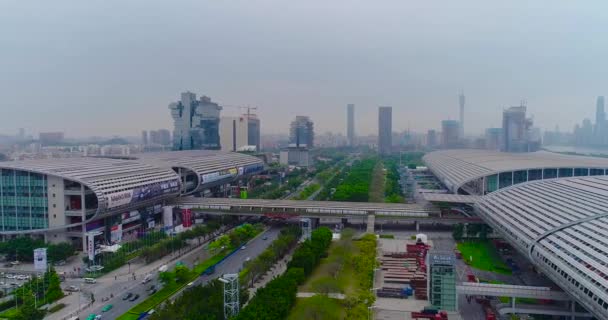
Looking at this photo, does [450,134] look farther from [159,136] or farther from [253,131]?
[159,136]

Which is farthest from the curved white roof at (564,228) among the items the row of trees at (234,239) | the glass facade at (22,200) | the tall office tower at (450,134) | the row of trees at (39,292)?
the tall office tower at (450,134)

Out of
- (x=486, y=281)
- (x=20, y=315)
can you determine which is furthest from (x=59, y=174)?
(x=486, y=281)

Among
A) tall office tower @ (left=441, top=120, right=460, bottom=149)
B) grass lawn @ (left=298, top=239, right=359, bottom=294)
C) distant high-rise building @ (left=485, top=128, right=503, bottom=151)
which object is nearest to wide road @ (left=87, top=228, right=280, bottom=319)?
grass lawn @ (left=298, top=239, right=359, bottom=294)

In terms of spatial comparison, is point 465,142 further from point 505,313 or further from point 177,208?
point 505,313

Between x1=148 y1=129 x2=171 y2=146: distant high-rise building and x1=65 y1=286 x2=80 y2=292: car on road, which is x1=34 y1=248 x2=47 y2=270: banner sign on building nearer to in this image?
x1=65 y1=286 x2=80 y2=292: car on road

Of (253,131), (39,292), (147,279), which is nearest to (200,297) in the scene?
(147,279)

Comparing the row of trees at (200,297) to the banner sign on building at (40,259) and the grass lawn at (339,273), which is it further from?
the banner sign on building at (40,259)
